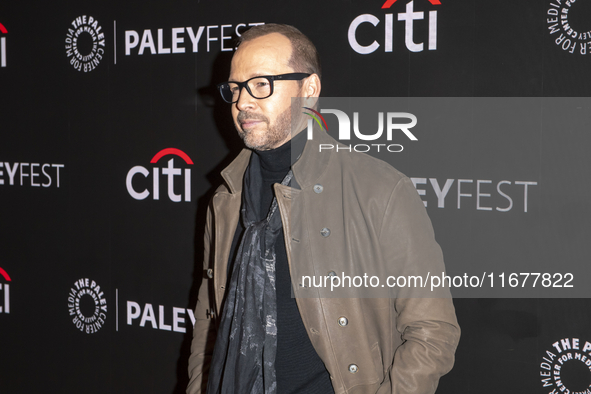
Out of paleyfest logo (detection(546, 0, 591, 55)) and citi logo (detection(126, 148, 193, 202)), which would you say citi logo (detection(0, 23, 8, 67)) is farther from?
paleyfest logo (detection(546, 0, 591, 55))

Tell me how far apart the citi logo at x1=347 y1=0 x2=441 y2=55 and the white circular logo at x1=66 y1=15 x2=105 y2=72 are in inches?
54.5

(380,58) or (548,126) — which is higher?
(380,58)

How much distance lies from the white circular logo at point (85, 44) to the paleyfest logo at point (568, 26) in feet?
7.07

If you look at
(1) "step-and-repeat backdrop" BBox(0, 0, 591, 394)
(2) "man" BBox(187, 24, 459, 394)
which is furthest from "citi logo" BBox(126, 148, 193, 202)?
(2) "man" BBox(187, 24, 459, 394)

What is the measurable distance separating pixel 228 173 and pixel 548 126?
125 centimetres

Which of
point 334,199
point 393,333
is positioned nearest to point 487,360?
point 393,333

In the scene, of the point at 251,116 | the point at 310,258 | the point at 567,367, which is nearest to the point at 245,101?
the point at 251,116

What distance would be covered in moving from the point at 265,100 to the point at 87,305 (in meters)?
2.03

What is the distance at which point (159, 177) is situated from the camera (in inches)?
108

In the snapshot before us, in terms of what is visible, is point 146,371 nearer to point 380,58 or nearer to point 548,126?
point 380,58

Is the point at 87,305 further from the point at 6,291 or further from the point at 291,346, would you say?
the point at 291,346

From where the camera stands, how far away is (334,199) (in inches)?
57.4

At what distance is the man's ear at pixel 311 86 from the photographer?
59.1 inches

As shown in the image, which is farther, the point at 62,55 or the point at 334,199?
the point at 62,55
